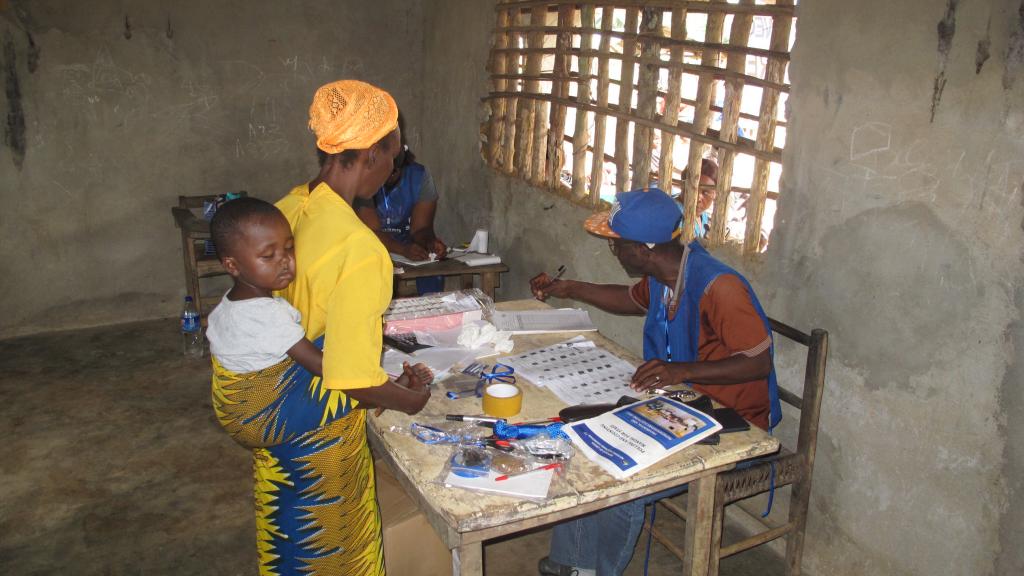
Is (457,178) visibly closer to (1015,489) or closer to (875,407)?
(875,407)

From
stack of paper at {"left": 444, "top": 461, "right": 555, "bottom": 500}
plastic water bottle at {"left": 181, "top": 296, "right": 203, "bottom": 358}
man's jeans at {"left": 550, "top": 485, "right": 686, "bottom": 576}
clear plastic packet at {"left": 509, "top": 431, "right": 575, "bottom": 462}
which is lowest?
plastic water bottle at {"left": 181, "top": 296, "right": 203, "bottom": 358}

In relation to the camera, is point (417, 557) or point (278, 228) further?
point (417, 557)

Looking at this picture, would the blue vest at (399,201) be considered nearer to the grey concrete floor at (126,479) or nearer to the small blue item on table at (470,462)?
the grey concrete floor at (126,479)

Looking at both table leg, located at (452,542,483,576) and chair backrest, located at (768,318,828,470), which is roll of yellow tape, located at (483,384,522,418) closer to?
table leg, located at (452,542,483,576)

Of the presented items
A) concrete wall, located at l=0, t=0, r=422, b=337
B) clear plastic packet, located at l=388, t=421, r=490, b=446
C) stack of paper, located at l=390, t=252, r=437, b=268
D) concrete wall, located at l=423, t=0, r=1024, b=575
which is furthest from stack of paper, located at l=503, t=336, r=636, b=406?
concrete wall, located at l=0, t=0, r=422, b=337

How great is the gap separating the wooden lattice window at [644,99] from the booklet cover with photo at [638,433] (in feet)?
4.07

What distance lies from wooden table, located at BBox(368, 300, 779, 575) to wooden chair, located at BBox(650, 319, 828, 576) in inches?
8.2

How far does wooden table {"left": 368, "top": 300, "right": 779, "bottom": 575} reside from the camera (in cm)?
175

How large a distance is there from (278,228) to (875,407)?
6.76 ft

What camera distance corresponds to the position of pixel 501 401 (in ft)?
7.06

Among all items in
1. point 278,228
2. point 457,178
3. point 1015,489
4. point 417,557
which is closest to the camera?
point 278,228

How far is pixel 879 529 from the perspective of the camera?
106 inches

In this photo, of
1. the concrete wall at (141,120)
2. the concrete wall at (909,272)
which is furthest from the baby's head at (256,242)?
the concrete wall at (141,120)

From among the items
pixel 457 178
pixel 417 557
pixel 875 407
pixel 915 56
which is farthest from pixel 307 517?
pixel 457 178
